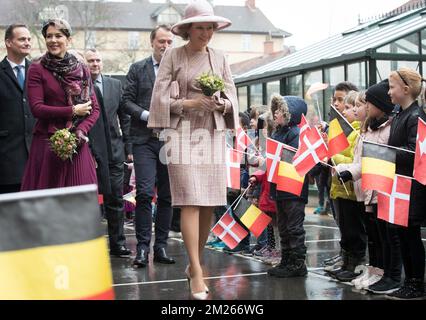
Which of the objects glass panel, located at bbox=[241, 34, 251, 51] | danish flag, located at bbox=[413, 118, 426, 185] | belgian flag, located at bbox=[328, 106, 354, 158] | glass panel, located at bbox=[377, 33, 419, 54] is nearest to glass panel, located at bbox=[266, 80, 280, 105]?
glass panel, located at bbox=[377, 33, 419, 54]

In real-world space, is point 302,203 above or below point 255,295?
above

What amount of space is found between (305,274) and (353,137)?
128cm

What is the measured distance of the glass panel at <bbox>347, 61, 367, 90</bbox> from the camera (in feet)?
47.6

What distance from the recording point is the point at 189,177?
5688 mm

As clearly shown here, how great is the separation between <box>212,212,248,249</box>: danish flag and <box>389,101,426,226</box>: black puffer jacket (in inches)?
96.7

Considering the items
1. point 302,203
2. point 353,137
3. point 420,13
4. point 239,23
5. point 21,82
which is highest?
point 239,23

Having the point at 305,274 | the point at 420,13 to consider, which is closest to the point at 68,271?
the point at 305,274

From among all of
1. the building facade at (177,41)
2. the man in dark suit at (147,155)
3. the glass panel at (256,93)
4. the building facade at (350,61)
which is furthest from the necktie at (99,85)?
the building facade at (177,41)

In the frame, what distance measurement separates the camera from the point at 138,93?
764 cm

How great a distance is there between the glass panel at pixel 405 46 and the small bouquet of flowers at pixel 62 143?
32.2ft

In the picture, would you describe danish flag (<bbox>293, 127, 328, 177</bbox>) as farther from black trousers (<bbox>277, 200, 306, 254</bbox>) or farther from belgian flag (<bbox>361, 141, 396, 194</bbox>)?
belgian flag (<bbox>361, 141, 396, 194</bbox>)

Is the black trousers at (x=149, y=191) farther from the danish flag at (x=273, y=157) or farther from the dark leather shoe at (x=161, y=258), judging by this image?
the danish flag at (x=273, y=157)

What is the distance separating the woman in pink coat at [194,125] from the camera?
5.68 meters

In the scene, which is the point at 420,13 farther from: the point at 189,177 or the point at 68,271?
the point at 68,271
